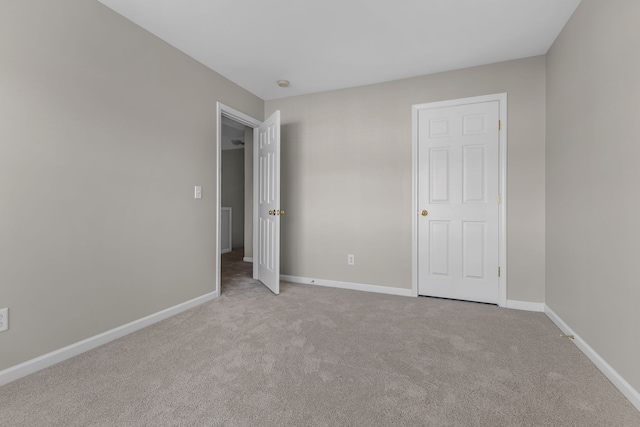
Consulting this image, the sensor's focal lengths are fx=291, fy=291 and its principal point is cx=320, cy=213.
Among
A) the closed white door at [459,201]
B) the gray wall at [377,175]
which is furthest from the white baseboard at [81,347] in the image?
the closed white door at [459,201]

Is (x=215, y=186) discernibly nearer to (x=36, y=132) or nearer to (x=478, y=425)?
(x=36, y=132)

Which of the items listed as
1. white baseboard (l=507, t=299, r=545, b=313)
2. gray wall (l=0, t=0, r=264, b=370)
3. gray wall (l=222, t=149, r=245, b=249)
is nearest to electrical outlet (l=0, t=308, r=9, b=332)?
gray wall (l=0, t=0, r=264, b=370)

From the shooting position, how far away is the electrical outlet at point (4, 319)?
61.8 inches

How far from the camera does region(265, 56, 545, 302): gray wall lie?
Result: 8.98 ft

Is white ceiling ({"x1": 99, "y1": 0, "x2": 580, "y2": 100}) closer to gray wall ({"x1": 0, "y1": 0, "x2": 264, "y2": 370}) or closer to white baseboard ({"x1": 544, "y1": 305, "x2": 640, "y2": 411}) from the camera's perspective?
gray wall ({"x1": 0, "y1": 0, "x2": 264, "y2": 370})

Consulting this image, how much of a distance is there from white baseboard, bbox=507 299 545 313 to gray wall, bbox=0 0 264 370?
3.04 metres

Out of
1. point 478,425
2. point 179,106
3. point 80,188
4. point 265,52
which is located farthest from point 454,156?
point 80,188

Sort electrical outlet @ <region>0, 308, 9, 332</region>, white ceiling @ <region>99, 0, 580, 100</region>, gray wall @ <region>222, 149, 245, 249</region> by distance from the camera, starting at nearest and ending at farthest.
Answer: electrical outlet @ <region>0, 308, 9, 332</region> < white ceiling @ <region>99, 0, 580, 100</region> < gray wall @ <region>222, 149, 245, 249</region>

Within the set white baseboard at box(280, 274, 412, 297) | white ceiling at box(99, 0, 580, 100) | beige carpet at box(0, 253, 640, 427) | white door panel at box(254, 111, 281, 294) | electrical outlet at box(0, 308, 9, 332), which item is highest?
white ceiling at box(99, 0, 580, 100)

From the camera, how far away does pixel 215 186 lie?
3.03 metres

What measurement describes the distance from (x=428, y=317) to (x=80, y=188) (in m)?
2.82

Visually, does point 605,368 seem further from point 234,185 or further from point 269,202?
point 234,185

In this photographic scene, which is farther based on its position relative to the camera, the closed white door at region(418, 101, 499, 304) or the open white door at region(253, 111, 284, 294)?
the open white door at region(253, 111, 284, 294)

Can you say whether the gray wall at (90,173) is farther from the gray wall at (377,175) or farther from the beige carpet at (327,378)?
the gray wall at (377,175)
